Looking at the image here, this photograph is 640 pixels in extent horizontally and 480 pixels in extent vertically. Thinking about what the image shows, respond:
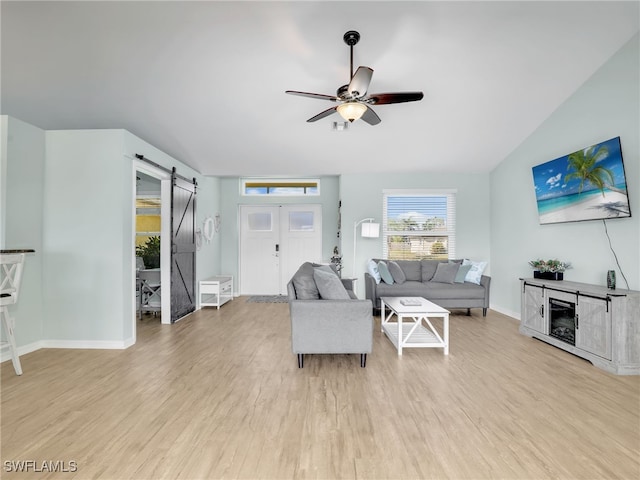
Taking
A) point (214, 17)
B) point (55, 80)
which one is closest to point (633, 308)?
point (214, 17)

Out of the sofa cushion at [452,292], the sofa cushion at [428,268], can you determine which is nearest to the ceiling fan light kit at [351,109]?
the sofa cushion at [452,292]

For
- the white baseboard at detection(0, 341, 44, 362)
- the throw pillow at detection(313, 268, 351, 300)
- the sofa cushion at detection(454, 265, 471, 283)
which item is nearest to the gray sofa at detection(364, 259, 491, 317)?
the sofa cushion at detection(454, 265, 471, 283)

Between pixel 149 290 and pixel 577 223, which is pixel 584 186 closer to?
pixel 577 223

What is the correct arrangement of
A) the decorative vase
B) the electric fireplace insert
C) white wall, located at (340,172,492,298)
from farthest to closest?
1. white wall, located at (340,172,492,298)
2. the decorative vase
3. the electric fireplace insert

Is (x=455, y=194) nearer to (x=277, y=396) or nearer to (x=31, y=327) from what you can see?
(x=277, y=396)

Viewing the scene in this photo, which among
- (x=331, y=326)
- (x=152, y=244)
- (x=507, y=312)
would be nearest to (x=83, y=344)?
(x=152, y=244)

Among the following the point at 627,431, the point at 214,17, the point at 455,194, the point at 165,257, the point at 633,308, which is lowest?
the point at 627,431

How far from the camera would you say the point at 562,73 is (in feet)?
11.8

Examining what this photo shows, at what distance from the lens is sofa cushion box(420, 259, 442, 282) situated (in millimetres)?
5574

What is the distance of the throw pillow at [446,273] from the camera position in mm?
5320

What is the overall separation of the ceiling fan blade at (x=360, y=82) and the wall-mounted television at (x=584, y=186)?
289 centimetres

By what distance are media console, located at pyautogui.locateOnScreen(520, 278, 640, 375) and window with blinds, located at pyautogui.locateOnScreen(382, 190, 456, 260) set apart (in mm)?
2252

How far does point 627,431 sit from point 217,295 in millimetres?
5439

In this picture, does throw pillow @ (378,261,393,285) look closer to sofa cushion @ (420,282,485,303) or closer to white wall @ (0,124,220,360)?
sofa cushion @ (420,282,485,303)
